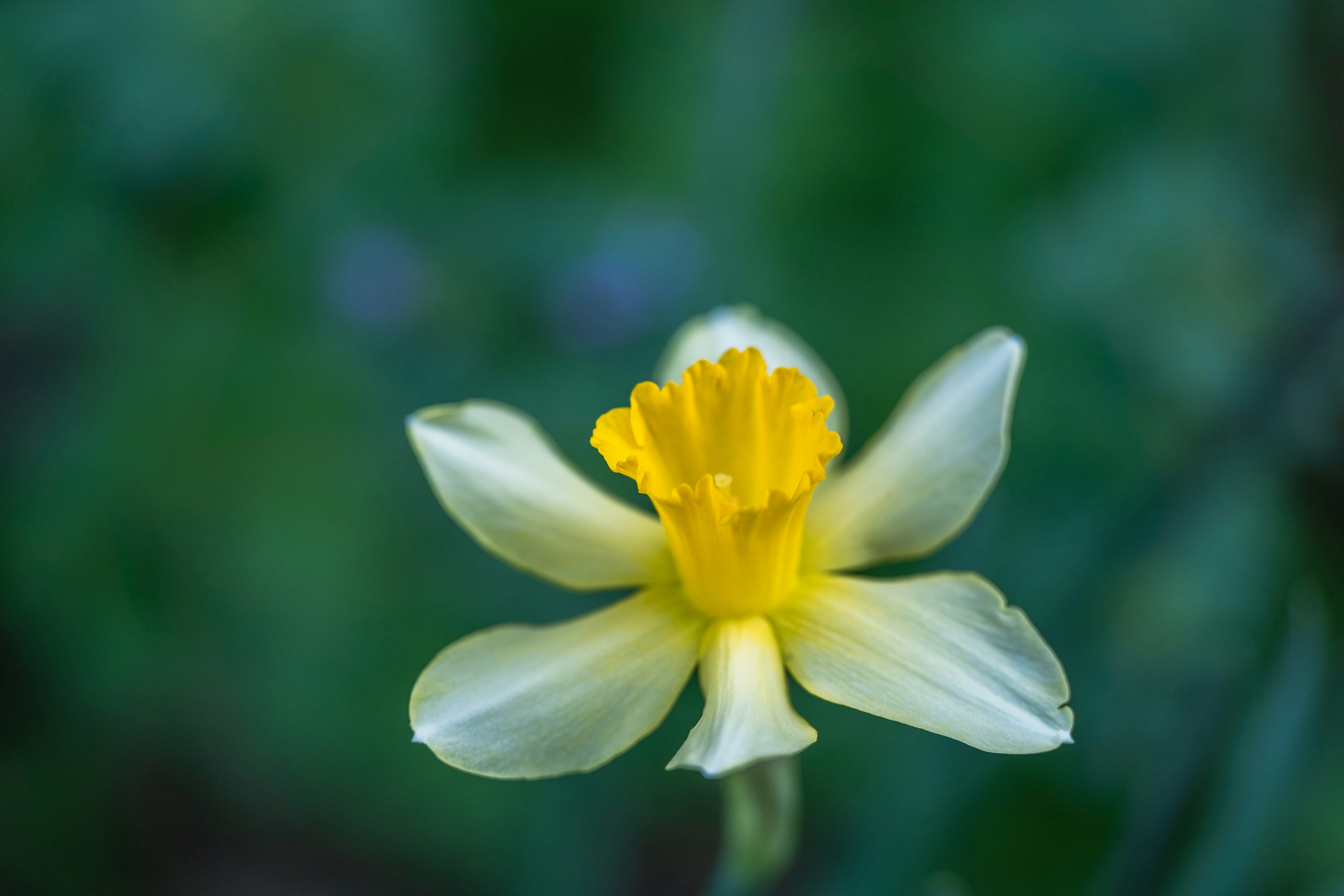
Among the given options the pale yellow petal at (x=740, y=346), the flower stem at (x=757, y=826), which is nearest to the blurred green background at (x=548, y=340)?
the flower stem at (x=757, y=826)

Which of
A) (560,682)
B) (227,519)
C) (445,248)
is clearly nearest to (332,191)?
(445,248)

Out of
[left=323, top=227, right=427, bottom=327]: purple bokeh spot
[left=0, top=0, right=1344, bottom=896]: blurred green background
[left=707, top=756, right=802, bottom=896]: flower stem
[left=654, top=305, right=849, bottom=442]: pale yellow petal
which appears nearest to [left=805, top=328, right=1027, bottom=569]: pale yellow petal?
[left=654, top=305, right=849, bottom=442]: pale yellow petal

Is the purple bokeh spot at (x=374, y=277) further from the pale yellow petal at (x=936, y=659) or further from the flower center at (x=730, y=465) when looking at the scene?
the pale yellow petal at (x=936, y=659)

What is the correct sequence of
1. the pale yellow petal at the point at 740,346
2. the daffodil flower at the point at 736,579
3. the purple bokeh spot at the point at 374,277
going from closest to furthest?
the daffodil flower at the point at 736,579
the pale yellow petal at the point at 740,346
the purple bokeh spot at the point at 374,277

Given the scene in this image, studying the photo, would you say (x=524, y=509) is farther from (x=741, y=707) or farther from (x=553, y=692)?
(x=741, y=707)

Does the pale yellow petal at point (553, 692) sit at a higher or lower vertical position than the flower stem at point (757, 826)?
higher

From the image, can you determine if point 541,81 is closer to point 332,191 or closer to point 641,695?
point 332,191
